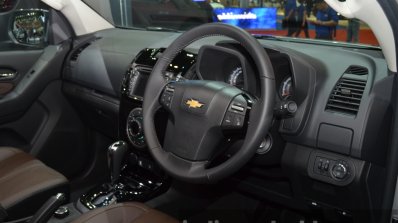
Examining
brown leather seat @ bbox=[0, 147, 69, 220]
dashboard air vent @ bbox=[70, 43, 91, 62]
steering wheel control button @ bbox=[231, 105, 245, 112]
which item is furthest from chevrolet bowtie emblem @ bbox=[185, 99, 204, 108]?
dashboard air vent @ bbox=[70, 43, 91, 62]

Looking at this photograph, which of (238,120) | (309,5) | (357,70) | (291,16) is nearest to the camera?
(238,120)

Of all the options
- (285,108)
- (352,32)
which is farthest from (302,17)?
(285,108)

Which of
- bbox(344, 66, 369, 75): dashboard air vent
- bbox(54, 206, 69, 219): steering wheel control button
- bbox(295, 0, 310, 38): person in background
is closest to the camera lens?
bbox(344, 66, 369, 75): dashboard air vent

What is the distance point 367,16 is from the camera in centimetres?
131

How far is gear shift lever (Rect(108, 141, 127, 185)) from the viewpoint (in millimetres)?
1896

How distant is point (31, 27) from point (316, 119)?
181cm

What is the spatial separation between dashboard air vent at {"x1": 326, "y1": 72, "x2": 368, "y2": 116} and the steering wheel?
1.08ft

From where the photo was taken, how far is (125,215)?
1.56 m

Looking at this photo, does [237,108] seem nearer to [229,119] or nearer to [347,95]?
[229,119]

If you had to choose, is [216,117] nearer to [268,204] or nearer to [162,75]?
[162,75]

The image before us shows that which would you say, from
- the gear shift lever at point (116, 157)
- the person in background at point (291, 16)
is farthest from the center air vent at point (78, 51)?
the person in background at point (291, 16)

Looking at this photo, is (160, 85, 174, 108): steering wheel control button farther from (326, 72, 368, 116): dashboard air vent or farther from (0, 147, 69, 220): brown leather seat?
(0, 147, 69, 220): brown leather seat

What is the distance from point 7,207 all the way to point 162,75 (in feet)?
2.48

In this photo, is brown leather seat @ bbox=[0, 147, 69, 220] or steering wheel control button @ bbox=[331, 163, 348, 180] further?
brown leather seat @ bbox=[0, 147, 69, 220]
